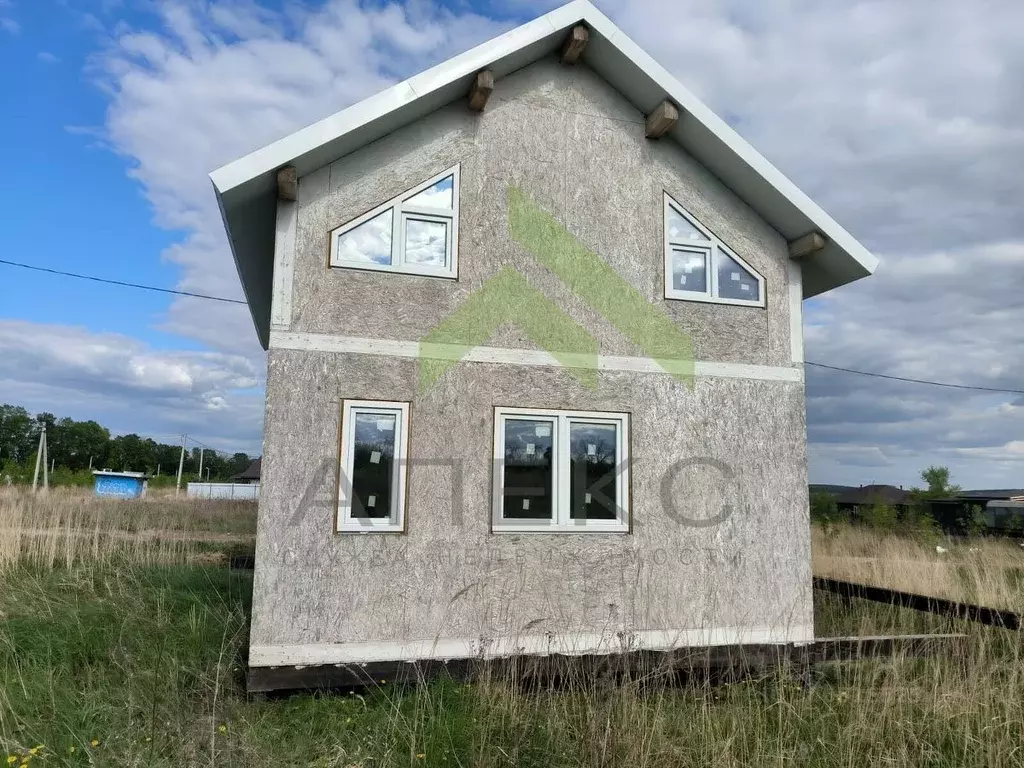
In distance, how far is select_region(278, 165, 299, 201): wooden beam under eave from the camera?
6938mm

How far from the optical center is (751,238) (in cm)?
864

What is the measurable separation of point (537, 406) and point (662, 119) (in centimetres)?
348

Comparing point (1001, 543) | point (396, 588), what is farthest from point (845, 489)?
point (396, 588)

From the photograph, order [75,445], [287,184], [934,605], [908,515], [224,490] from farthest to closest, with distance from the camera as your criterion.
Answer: [75,445] < [224,490] < [908,515] < [934,605] < [287,184]

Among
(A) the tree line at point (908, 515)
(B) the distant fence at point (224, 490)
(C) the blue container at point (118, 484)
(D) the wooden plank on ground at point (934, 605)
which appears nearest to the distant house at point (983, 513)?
(A) the tree line at point (908, 515)

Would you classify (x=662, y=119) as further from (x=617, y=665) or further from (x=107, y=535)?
(x=107, y=535)

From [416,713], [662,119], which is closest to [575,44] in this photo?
[662,119]

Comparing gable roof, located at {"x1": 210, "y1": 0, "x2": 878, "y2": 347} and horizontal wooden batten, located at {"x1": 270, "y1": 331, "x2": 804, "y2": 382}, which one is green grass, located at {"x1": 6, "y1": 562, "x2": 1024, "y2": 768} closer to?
horizontal wooden batten, located at {"x1": 270, "y1": 331, "x2": 804, "y2": 382}

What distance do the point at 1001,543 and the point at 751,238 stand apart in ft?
59.1

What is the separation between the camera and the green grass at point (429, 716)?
5.15m

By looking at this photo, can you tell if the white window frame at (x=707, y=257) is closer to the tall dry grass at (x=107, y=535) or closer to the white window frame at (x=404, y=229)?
the white window frame at (x=404, y=229)

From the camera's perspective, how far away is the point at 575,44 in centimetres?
796

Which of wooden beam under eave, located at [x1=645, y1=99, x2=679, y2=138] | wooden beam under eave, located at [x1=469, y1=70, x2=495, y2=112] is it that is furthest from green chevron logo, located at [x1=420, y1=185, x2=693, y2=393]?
wooden beam under eave, located at [x1=645, y1=99, x2=679, y2=138]

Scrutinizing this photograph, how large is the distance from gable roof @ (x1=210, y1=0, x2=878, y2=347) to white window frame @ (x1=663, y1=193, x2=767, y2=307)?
24.9 inches
